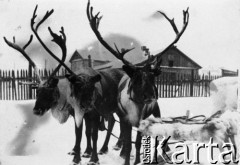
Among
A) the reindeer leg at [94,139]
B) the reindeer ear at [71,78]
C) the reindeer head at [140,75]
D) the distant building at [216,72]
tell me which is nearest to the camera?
the reindeer head at [140,75]

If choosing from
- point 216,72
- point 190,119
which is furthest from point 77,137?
point 216,72

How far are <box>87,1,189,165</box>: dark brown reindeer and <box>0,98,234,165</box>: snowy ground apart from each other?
12 centimetres

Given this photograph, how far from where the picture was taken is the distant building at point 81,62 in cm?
278

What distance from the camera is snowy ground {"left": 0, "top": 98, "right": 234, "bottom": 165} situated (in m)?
2.82

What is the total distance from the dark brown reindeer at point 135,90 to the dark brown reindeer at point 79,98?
0.37 ft

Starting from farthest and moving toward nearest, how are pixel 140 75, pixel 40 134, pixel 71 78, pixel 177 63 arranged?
pixel 40 134 < pixel 177 63 < pixel 71 78 < pixel 140 75

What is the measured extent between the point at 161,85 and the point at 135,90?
0.28m

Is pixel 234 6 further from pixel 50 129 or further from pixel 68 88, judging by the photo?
pixel 50 129

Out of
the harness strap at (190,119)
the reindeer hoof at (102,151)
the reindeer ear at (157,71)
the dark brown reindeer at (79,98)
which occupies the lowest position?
the reindeer hoof at (102,151)

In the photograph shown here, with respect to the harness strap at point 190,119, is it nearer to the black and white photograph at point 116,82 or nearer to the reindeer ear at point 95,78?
the black and white photograph at point 116,82

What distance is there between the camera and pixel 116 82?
9.11 ft

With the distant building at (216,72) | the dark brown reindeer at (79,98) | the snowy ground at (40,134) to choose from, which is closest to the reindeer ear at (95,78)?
the dark brown reindeer at (79,98)

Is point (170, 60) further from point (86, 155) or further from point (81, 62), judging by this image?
point (86, 155)

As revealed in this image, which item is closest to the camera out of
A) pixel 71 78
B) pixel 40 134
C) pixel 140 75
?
pixel 140 75
